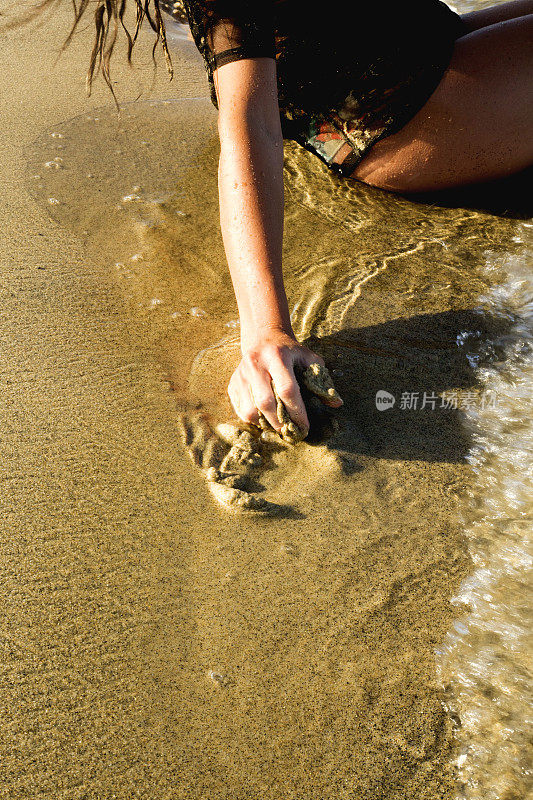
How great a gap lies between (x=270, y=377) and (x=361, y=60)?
4.26 ft

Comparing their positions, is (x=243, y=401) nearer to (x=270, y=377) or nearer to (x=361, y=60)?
(x=270, y=377)

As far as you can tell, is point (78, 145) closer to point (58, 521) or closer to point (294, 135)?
point (294, 135)

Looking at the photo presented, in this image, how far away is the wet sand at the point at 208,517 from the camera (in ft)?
3.95

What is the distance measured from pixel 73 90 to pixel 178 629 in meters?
2.92

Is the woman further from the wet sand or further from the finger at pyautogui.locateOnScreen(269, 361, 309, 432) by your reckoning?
the wet sand

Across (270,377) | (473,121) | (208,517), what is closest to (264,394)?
(270,377)

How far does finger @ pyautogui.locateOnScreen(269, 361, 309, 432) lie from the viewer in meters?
1.61

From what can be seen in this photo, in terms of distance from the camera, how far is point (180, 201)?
2701 mm

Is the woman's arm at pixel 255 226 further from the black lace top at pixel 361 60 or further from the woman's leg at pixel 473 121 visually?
the woman's leg at pixel 473 121

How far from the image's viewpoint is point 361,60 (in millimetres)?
2324

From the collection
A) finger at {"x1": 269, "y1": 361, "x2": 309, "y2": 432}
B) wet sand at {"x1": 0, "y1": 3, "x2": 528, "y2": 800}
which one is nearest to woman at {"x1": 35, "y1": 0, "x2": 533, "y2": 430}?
finger at {"x1": 269, "y1": 361, "x2": 309, "y2": 432}

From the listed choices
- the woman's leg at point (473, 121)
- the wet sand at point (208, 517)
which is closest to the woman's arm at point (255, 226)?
the wet sand at point (208, 517)

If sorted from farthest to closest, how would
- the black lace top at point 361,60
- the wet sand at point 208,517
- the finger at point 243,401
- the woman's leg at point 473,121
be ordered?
the woman's leg at point 473,121
the black lace top at point 361,60
the finger at point 243,401
the wet sand at point 208,517

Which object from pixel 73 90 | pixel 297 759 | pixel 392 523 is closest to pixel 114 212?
pixel 73 90
